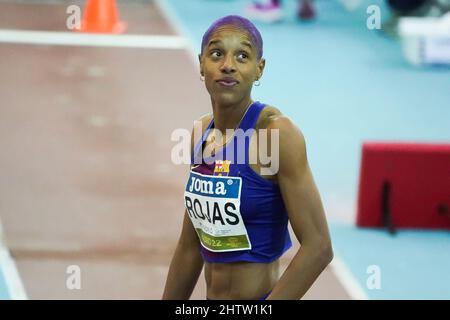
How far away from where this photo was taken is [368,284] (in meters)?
7.26

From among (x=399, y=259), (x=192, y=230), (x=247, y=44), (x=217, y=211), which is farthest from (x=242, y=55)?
(x=399, y=259)

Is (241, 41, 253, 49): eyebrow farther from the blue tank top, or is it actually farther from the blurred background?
the blurred background

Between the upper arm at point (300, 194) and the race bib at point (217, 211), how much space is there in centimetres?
23

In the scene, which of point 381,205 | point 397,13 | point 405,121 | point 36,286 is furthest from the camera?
point 397,13

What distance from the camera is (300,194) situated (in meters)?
3.92

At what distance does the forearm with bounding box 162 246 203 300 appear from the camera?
4449mm

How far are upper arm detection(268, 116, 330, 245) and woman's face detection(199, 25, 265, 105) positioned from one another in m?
0.28

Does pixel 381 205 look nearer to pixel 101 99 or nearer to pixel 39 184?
pixel 39 184

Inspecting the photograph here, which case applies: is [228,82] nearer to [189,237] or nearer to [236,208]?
[236,208]

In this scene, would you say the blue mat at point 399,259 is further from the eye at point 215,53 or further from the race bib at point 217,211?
the eye at point 215,53

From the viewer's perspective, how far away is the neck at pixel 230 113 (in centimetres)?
414

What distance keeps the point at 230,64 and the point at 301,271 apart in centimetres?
86

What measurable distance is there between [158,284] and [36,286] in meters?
0.87

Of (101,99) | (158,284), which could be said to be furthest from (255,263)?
(101,99)
